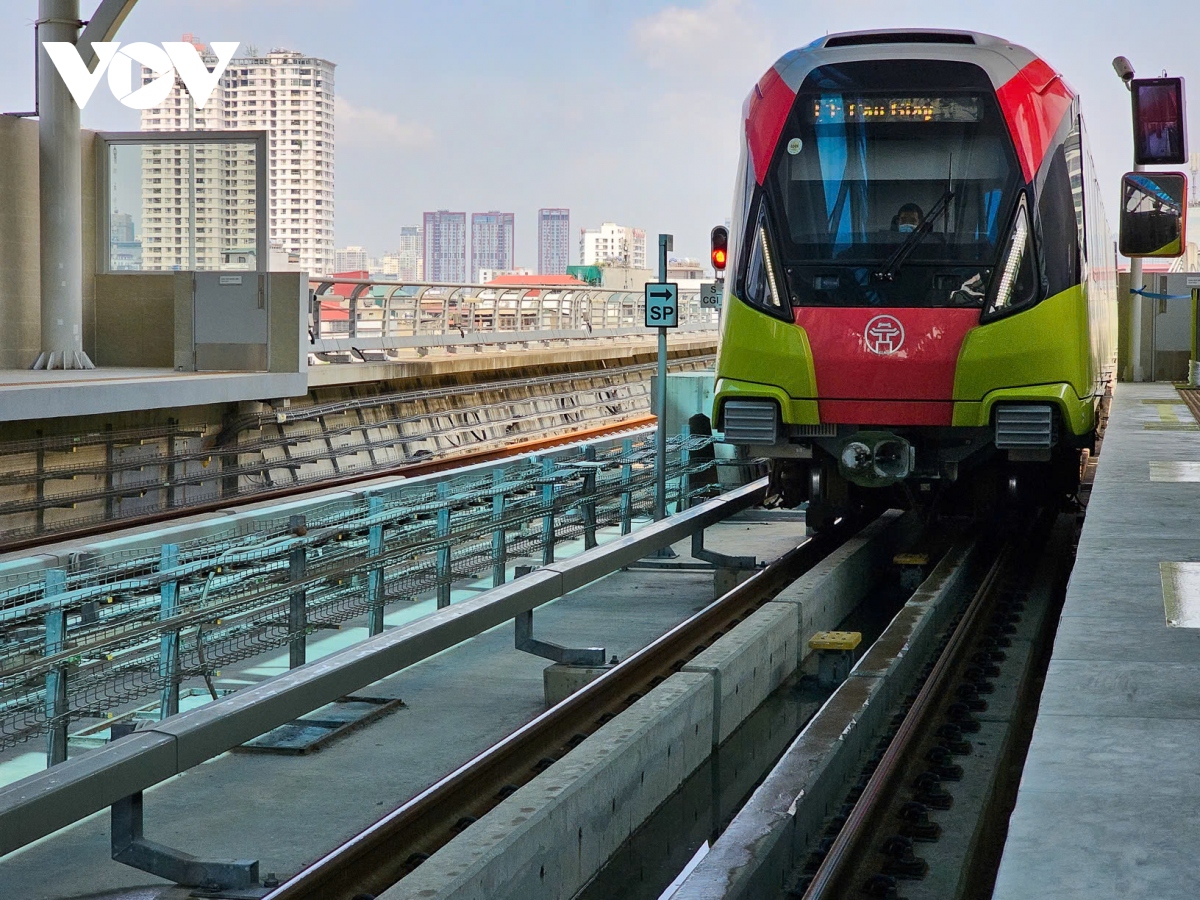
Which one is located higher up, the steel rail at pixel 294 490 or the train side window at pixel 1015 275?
the train side window at pixel 1015 275

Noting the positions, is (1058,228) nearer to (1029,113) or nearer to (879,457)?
(1029,113)

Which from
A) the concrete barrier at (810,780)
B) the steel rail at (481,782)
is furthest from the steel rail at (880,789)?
the steel rail at (481,782)

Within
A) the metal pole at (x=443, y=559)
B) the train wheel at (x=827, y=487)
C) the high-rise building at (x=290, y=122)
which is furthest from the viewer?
the high-rise building at (x=290, y=122)

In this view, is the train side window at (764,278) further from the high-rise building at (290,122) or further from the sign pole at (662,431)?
the high-rise building at (290,122)

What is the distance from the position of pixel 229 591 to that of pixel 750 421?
13.2 feet

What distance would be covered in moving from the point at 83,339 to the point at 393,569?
29.8ft

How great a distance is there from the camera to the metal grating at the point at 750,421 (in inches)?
423

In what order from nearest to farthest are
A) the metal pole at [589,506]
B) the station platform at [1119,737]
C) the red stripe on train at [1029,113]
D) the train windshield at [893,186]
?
the station platform at [1119,737] < the red stripe on train at [1029,113] < the train windshield at [893,186] < the metal pole at [589,506]

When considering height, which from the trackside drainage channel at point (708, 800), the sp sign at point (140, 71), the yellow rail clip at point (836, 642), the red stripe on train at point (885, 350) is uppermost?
the sp sign at point (140, 71)

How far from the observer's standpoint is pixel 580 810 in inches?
223

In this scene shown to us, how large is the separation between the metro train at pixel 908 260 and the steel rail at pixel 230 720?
2.80m

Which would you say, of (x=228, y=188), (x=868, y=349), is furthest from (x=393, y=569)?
(x=228, y=188)

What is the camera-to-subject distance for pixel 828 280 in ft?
34.6

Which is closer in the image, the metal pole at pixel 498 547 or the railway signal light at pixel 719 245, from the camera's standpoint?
the metal pole at pixel 498 547
